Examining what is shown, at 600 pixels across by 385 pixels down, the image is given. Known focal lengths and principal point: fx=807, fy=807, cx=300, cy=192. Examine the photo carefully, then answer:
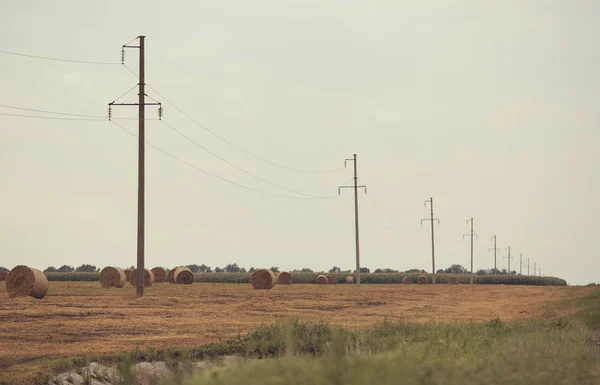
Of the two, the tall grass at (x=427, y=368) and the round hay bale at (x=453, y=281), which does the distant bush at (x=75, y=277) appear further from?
the tall grass at (x=427, y=368)

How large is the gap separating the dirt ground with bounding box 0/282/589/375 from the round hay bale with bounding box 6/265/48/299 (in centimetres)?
72

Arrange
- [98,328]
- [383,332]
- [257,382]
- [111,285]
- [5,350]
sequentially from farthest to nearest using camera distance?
[111,285] < [98,328] < [383,332] < [5,350] < [257,382]

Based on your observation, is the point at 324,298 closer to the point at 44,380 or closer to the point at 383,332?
the point at 383,332

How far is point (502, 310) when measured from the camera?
39938 millimetres

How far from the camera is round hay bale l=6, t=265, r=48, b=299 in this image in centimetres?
3844

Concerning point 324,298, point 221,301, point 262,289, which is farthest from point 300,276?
point 221,301

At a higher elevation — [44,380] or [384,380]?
[384,380]

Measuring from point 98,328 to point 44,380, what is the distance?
9641 millimetres

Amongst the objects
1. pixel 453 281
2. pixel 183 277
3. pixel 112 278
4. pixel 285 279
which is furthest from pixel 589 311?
pixel 453 281

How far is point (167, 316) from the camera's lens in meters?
31.0

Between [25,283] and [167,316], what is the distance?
36.1 ft

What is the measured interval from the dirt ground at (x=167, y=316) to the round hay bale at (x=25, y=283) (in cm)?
72

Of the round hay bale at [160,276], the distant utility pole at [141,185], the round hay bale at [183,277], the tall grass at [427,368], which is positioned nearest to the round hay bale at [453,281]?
the round hay bale at [160,276]

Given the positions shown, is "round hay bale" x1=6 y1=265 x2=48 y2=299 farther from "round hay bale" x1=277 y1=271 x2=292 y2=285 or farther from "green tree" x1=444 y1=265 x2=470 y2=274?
"green tree" x1=444 y1=265 x2=470 y2=274
